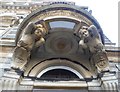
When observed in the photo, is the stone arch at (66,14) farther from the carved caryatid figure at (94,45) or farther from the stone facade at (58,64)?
the carved caryatid figure at (94,45)

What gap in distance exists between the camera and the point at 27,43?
884 centimetres

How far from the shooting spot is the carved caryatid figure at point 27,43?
8784 mm

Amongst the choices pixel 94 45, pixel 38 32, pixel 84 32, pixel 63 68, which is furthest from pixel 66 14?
pixel 63 68

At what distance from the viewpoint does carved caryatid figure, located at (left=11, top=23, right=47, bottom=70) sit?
8.78m

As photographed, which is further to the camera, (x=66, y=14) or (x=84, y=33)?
(x=66, y=14)

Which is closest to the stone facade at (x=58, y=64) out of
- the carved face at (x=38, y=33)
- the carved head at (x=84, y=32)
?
the carved head at (x=84, y=32)

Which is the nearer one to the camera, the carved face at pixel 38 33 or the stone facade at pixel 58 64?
the stone facade at pixel 58 64

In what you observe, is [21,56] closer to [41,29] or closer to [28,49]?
[28,49]

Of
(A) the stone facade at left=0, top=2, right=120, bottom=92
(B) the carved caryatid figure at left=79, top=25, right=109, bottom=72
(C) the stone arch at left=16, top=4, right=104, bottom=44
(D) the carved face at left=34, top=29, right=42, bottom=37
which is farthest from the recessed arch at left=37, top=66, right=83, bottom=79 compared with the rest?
(C) the stone arch at left=16, top=4, right=104, bottom=44

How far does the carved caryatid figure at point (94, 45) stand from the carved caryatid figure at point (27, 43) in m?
1.22

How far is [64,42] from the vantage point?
9414 mm

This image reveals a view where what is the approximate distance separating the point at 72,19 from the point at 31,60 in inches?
71.7

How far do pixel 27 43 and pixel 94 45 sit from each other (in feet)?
6.28

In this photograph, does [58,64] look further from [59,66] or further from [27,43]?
[27,43]
